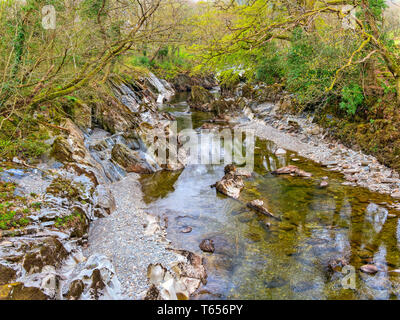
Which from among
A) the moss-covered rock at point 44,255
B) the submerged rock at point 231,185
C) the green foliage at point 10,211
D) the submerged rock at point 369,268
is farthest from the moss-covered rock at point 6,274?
the submerged rock at point 369,268

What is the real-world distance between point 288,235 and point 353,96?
7.66 metres

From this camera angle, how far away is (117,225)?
6.24 metres


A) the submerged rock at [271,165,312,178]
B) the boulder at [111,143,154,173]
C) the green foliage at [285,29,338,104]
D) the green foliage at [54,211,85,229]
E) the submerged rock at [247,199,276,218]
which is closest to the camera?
the green foliage at [54,211,85,229]

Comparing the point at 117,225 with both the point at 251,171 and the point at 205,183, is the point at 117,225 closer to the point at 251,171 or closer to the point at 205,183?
the point at 205,183

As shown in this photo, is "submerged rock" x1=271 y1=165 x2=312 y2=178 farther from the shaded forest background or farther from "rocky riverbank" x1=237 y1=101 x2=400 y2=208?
the shaded forest background

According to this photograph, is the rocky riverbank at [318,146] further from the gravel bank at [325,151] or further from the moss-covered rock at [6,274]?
the moss-covered rock at [6,274]

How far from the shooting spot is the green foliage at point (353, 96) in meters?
10.4

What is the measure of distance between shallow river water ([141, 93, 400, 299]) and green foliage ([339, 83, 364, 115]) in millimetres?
3203

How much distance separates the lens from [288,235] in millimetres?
5918

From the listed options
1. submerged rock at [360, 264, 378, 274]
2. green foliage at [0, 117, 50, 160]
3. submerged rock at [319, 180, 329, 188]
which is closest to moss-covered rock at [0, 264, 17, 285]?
green foliage at [0, 117, 50, 160]

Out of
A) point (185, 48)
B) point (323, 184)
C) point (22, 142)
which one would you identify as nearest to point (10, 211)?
point (22, 142)

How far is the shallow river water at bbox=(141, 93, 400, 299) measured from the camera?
4.45 m

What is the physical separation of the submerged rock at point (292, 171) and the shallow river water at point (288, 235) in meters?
0.25

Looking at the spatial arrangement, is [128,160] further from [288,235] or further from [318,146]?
[318,146]
